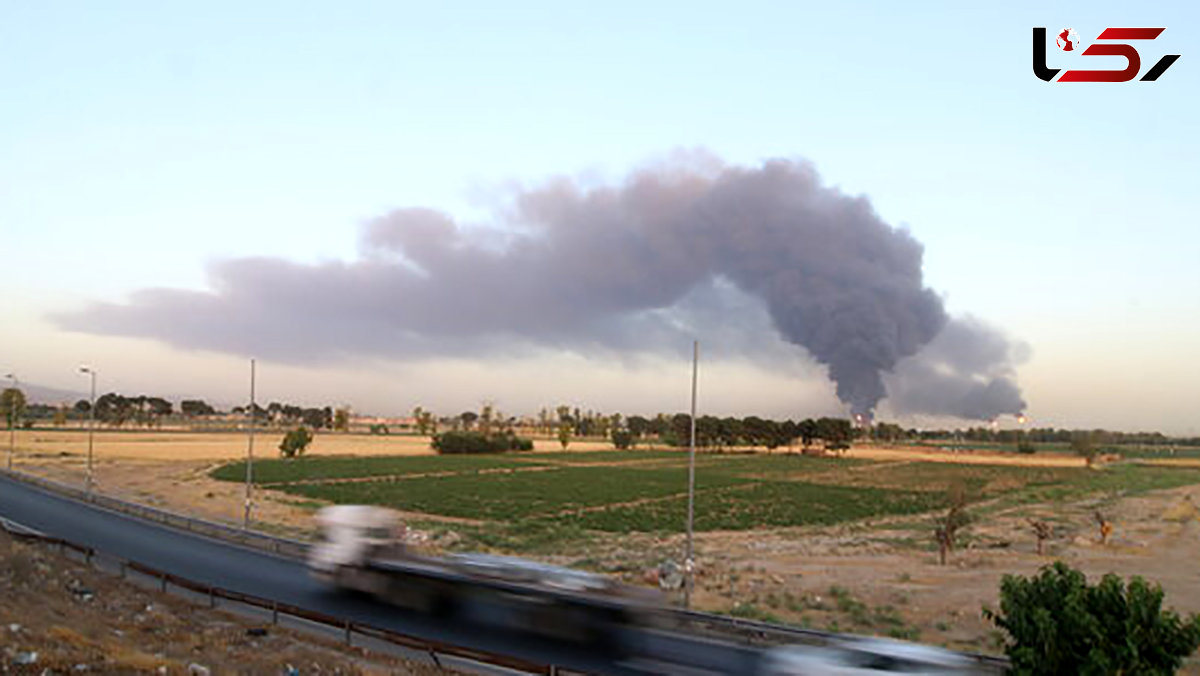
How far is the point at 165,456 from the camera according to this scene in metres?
128

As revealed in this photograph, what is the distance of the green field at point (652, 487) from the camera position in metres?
69.6

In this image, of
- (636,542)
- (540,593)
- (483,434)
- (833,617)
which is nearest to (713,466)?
(483,434)

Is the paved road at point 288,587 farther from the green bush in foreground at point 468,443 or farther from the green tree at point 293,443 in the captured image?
the green bush in foreground at point 468,443

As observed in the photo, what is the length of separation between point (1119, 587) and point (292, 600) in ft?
74.1

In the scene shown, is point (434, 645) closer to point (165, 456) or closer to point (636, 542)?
point (636, 542)

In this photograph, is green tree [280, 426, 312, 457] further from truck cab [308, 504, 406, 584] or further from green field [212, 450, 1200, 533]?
truck cab [308, 504, 406, 584]

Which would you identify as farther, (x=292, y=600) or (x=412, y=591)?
(x=292, y=600)

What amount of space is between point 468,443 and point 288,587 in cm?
14305

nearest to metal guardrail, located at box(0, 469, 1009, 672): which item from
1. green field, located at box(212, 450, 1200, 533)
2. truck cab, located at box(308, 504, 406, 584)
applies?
truck cab, located at box(308, 504, 406, 584)

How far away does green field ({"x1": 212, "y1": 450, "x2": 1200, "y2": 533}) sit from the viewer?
69.6 metres

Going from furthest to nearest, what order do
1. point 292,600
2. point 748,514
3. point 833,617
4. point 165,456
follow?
point 165,456, point 748,514, point 833,617, point 292,600

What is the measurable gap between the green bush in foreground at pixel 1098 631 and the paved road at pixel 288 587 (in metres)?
6.60

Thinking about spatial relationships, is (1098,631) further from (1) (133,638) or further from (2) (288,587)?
(2) (288,587)

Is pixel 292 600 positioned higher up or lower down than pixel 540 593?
lower down
